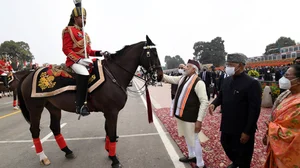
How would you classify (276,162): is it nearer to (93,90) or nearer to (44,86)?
(93,90)

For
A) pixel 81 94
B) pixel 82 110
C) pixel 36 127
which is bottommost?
pixel 36 127

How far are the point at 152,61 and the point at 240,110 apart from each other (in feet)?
5.72

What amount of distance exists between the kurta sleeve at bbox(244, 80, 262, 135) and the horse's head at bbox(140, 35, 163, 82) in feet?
5.14

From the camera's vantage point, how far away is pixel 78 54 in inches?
146

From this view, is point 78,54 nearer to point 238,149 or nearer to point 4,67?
point 238,149

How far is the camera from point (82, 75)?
348 cm

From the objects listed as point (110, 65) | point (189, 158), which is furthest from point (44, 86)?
point (189, 158)

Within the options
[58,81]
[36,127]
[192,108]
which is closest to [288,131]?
[192,108]

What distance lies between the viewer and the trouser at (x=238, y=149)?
9.64 ft

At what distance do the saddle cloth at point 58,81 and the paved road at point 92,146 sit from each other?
4.72 ft

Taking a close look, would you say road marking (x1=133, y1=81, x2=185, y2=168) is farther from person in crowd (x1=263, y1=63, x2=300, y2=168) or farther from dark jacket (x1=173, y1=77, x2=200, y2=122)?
person in crowd (x1=263, y1=63, x2=300, y2=168)

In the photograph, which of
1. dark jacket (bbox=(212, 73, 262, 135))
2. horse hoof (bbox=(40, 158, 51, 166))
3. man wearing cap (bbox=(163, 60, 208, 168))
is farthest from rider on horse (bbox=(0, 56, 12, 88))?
dark jacket (bbox=(212, 73, 262, 135))

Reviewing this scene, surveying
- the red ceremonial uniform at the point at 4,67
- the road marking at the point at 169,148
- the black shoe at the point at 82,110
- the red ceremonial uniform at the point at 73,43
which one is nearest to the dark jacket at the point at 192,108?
the road marking at the point at 169,148

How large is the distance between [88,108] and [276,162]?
3118 mm
